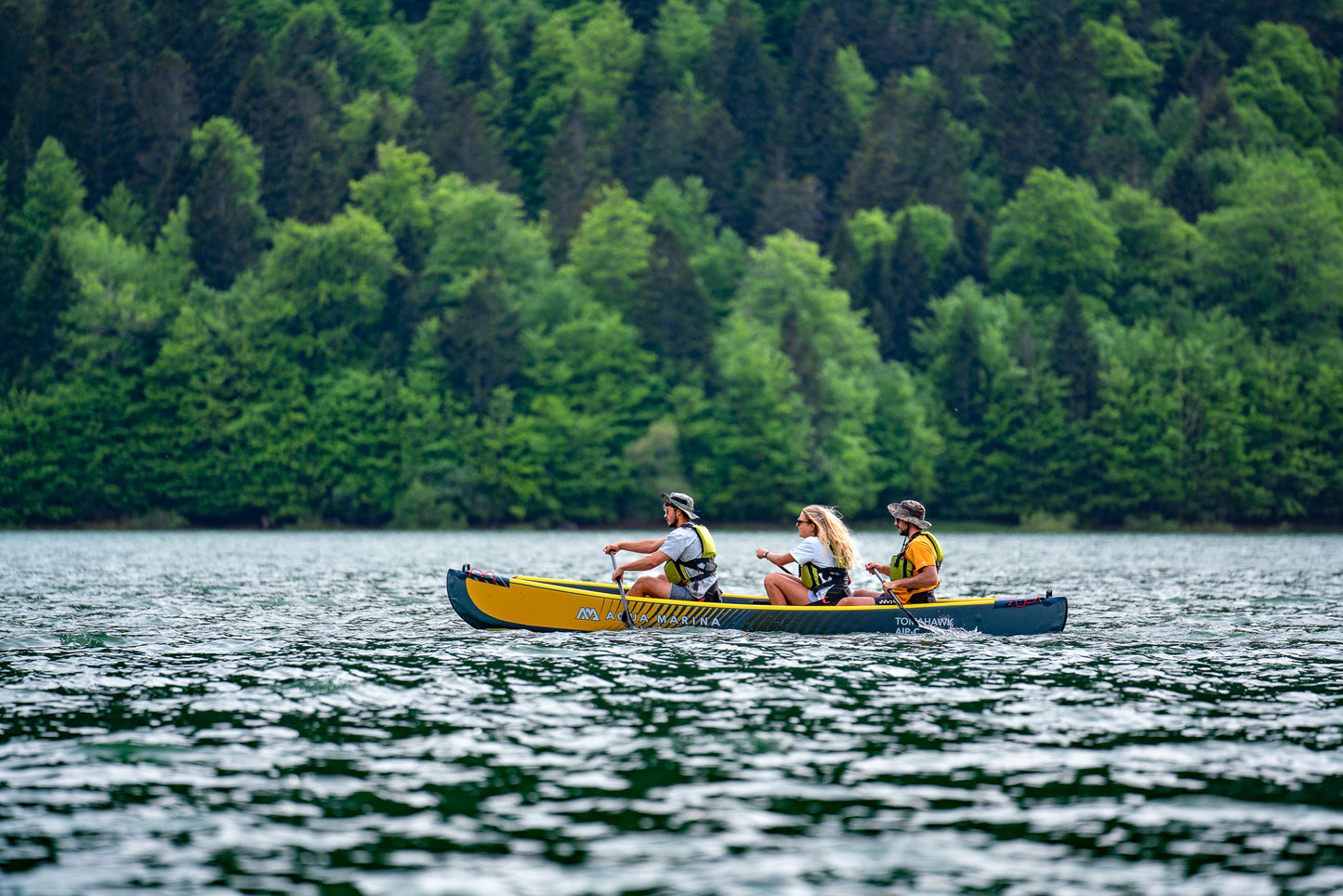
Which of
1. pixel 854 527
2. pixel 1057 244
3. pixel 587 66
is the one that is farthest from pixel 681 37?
pixel 854 527

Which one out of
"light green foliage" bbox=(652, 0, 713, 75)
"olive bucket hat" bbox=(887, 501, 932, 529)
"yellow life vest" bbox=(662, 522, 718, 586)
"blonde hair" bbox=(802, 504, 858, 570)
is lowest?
"yellow life vest" bbox=(662, 522, 718, 586)

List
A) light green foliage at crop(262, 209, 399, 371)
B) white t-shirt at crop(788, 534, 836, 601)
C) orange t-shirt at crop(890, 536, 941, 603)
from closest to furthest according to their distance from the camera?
orange t-shirt at crop(890, 536, 941, 603) → white t-shirt at crop(788, 534, 836, 601) → light green foliage at crop(262, 209, 399, 371)

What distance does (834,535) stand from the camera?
1922 centimetres

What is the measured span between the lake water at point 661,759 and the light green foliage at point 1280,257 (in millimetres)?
73700

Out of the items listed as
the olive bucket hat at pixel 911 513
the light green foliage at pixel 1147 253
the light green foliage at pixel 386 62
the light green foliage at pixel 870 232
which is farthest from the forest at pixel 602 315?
the olive bucket hat at pixel 911 513

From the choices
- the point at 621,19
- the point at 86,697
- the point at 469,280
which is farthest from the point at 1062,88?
the point at 86,697

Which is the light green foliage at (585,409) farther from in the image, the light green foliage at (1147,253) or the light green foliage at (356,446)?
the light green foliage at (1147,253)

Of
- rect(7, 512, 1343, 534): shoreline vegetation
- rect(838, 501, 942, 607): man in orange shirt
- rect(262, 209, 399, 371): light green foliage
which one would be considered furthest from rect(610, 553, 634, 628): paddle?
rect(262, 209, 399, 371): light green foliage

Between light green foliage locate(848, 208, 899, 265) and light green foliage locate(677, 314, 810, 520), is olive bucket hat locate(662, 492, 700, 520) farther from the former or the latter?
light green foliage locate(848, 208, 899, 265)

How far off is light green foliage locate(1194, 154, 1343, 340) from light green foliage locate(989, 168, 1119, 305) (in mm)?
7148

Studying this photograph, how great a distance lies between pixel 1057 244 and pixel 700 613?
3355 inches

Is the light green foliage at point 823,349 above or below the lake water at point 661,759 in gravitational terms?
above

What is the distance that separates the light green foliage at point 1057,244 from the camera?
323 ft

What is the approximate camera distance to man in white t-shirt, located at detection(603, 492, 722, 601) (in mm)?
19375
